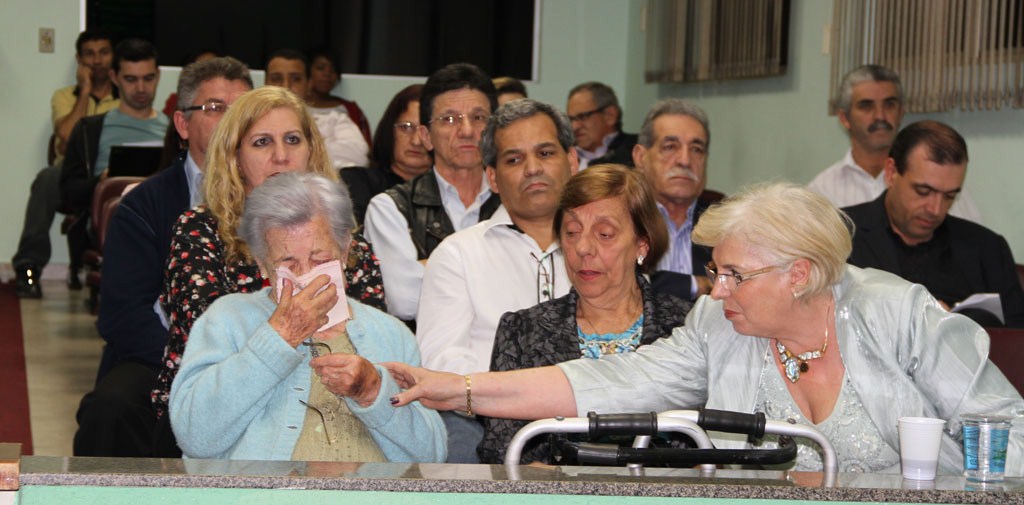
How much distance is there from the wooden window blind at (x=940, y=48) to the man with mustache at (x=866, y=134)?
9.3 inches

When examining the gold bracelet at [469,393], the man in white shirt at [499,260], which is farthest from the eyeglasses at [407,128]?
the gold bracelet at [469,393]

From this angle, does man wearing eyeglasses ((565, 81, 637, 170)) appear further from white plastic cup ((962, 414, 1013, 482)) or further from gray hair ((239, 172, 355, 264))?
white plastic cup ((962, 414, 1013, 482))

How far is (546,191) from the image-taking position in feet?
11.8

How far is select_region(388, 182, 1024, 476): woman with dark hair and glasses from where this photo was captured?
245 cm

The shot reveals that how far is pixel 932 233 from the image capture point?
4449mm

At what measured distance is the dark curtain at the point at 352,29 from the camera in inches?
364

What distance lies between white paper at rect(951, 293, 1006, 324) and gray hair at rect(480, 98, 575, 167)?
1377mm

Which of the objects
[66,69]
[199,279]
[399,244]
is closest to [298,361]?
[199,279]

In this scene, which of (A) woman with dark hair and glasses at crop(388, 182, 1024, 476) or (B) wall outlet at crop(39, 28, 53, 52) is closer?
(A) woman with dark hair and glasses at crop(388, 182, 1024, 476)

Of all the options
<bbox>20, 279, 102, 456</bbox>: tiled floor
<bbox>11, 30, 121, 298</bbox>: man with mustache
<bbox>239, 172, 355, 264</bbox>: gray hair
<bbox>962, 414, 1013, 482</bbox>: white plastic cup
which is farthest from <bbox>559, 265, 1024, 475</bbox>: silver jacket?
<bbox>11, 30, 121, 298</bbox>: man with mustache

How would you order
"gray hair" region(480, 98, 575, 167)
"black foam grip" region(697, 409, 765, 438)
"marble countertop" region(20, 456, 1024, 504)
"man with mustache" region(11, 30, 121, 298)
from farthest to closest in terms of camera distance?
1. "man with mustache" region(11, 30, 121, 298)
2. "gray hair" region(480, 98, 575, 167)
3. "black foam grip" region(697, 409, 765, 438)
4. "marble countertop" region(20, 456, 1024, 504)

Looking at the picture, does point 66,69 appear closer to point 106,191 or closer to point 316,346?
point 106,191

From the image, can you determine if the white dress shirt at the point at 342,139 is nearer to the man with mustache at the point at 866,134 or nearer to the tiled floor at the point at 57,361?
the tiled floor at the point at 57,361

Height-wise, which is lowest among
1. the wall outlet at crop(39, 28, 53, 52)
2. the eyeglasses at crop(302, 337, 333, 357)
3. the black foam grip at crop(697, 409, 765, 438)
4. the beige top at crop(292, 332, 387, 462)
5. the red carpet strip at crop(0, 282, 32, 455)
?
the red carpet strip at crop(0, 282, 32, 455)
